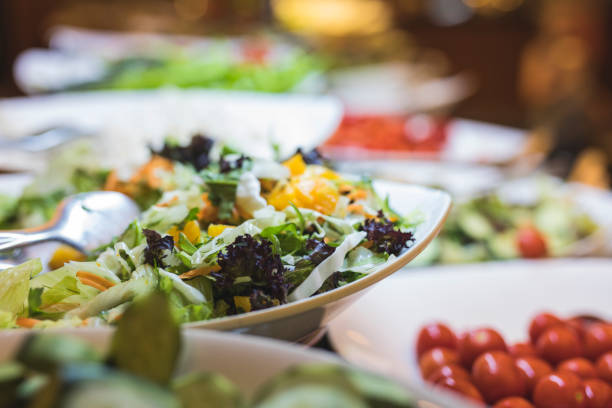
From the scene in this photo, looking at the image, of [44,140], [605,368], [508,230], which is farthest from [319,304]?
[508,230]

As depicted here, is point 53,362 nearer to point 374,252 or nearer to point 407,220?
point 374,252

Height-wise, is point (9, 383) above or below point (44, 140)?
above

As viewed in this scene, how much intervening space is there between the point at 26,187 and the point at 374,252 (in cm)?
80

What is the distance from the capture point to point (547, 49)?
22.6 ft

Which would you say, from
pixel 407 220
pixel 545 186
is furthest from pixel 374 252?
pixel 545 186

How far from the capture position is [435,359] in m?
1.04

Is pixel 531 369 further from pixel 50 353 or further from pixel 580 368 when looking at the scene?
pixel 50 353

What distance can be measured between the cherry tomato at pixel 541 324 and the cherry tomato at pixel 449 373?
0.64 ft

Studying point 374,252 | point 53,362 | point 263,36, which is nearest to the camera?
point 53,362

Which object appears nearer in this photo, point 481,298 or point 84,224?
point 84,224

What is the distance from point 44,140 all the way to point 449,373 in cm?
116

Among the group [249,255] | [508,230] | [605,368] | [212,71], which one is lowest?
[508,230]

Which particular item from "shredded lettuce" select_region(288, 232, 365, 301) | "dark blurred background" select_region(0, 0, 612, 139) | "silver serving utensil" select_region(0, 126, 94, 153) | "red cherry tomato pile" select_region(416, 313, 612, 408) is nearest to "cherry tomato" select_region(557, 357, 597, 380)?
"red cherry tomato pile" select_region(416, 313, 612, 408)

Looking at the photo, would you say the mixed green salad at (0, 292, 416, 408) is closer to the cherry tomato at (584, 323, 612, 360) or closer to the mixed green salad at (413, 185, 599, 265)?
the cherry tomato at (584, 323, 612, 360)
